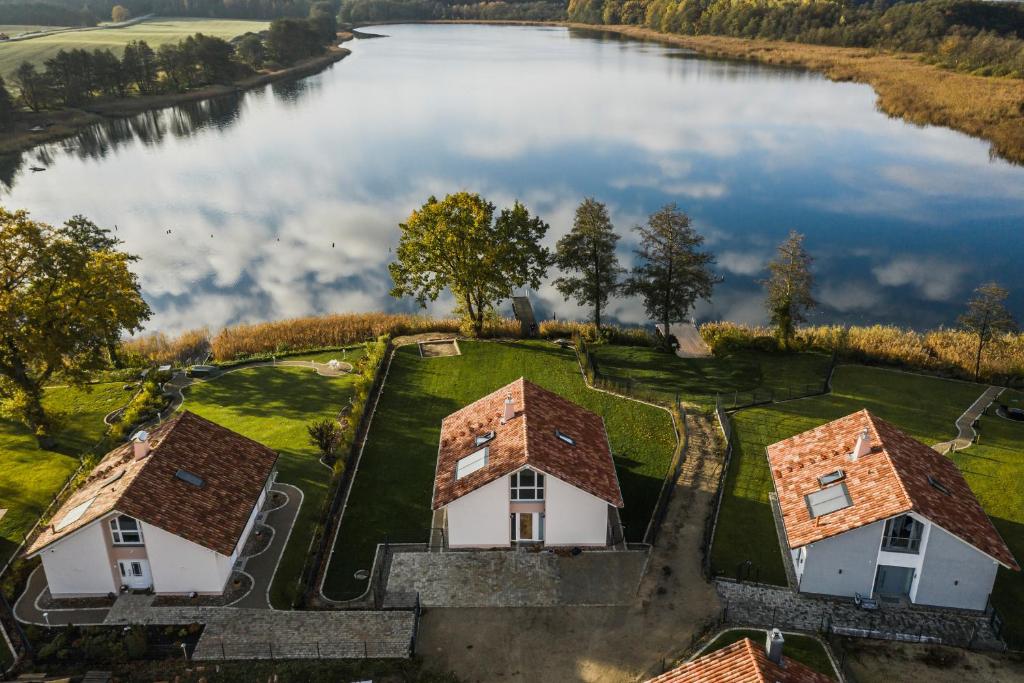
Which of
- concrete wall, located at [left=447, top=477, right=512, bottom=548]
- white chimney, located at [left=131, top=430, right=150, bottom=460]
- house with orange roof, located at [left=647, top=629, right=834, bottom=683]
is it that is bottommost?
concrete wall, located at [left=447, top=477, right=512, bottom=548]

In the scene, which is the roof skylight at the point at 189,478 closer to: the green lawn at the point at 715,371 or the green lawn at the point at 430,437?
the green lawn at the point at 430,437

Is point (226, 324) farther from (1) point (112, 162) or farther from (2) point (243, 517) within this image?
(1) point (112, 162)

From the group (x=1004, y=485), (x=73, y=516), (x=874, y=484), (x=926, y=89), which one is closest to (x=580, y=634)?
(x=874, y=484)

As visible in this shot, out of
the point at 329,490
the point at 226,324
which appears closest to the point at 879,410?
the point at 329,490

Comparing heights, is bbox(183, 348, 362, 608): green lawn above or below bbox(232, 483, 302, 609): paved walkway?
below

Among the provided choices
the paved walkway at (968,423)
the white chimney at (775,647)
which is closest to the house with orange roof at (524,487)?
the white chimney at (775,647)

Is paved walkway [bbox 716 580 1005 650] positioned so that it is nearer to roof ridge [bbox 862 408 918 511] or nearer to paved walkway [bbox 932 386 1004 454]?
roof ridge [bbox 862 408 918 511]

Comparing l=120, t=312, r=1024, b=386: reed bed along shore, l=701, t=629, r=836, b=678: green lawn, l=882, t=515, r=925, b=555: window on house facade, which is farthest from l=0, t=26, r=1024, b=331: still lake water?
l=701, t=629, r=836, b=678: green lawn
